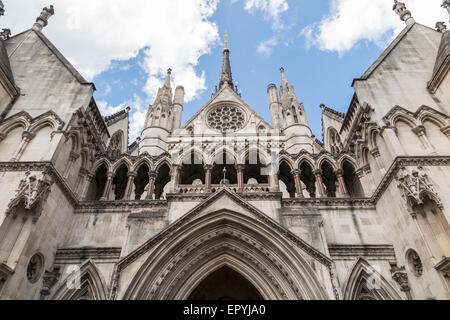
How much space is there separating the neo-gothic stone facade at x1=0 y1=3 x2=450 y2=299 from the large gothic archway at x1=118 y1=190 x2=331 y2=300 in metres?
0.04

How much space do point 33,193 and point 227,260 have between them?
6.87 metres

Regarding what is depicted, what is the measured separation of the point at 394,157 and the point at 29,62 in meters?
16.4

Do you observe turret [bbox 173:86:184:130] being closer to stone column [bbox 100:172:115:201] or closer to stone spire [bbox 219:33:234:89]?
stone column [bbox 100:172:115:201]

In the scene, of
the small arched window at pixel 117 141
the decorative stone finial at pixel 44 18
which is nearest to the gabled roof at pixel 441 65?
the small arched window at pixel 117 141

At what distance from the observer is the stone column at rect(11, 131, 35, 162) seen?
11.3m

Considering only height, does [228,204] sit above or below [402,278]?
above

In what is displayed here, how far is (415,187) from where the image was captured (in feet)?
32.8

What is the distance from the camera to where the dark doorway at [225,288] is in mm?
11738

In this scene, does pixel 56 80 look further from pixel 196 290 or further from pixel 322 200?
pixel 322 200

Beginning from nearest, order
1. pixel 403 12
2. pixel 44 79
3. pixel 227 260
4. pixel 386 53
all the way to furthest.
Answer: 1. pixel 227 260
2. pixel 44 79
3. pixel 386 53
4. pixel 403 12

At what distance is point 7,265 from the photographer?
8.95 metres

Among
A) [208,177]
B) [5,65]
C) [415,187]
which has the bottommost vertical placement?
[415,187]

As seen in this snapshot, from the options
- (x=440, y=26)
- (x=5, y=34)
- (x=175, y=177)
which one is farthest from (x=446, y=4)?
(x=5, y=34)

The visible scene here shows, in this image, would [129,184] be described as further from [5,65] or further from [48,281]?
[5,65]
